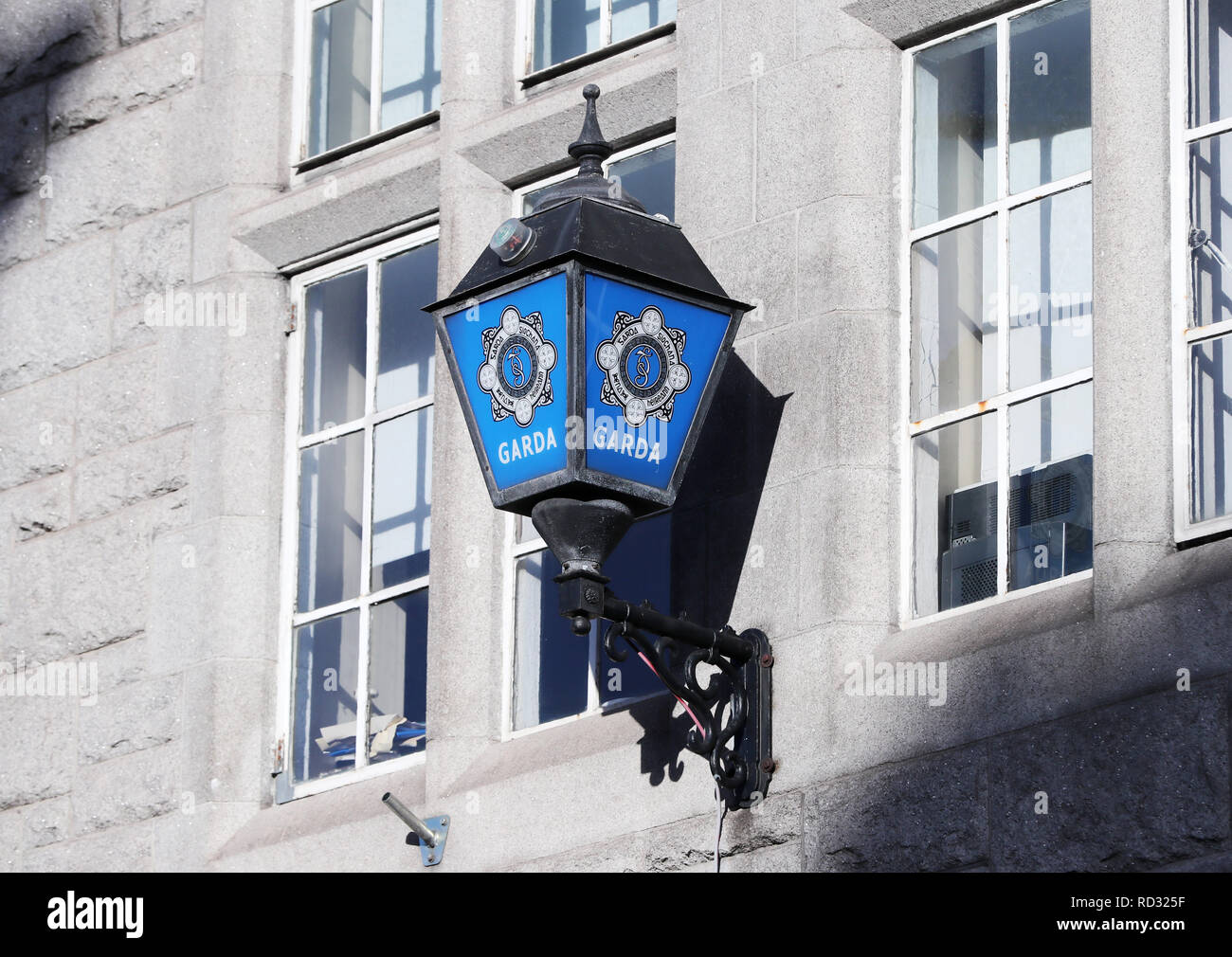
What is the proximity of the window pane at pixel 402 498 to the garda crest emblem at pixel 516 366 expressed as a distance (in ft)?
5.52

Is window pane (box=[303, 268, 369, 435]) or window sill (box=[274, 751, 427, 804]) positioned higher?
window pane (box=[303, 268, 369, 435])

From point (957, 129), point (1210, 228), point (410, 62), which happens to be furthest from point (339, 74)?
point (1210, 228)

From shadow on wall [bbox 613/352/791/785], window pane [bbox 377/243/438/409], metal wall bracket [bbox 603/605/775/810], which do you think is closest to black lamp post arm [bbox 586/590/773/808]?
metal wall bracket [bbox 603/605/775/810]

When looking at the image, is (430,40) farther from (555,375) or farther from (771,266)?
(555,375)

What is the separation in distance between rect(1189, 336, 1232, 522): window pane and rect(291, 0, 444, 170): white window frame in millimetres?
3246

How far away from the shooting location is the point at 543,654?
787cm

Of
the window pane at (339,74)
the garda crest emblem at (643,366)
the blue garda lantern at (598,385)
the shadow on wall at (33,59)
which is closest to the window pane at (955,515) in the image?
the blue garda lantern at (598,385)

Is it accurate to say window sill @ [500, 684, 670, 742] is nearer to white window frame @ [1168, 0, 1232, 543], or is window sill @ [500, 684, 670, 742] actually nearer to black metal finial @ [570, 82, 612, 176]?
black metal finial @ [570, 82, 612, 176]

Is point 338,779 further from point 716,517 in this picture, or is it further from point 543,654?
point 716,517

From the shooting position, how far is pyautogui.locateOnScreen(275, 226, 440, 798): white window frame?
8258 mm

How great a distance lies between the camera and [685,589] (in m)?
7.31

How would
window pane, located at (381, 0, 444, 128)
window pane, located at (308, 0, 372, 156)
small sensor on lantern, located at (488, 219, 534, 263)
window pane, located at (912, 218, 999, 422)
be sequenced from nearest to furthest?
1. small sensor on lantern, located at (488, 219, 534, 263)
2. window pane, located at (912, 218, 999, 422)
3. window pane, located at (381, 0, 444, 128)
4. window pane, located at (308, 0, 372, 156)

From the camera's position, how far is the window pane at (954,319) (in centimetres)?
713
